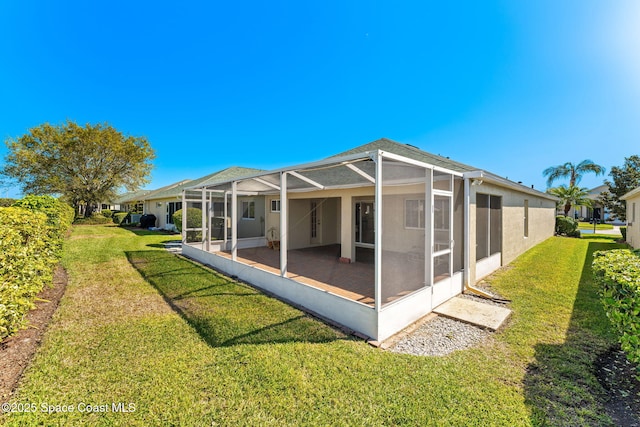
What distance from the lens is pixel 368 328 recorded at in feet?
13.3

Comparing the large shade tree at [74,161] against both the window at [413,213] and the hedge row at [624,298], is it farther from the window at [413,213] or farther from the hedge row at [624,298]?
the hedge row at [624,298]

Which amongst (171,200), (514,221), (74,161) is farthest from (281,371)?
(74,161)

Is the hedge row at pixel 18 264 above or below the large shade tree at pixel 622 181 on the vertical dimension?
below

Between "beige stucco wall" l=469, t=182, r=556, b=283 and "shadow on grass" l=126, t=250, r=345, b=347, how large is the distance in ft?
15.4

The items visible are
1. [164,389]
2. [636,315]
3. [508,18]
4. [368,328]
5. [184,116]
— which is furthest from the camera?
[184,116]

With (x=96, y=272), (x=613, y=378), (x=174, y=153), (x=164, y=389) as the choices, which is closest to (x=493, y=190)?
(x=613, y=378)

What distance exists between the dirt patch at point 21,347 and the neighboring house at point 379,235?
3760mm

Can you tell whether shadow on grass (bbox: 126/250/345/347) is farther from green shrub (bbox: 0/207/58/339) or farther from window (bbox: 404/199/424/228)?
window (bbox: 404/199/424/228)

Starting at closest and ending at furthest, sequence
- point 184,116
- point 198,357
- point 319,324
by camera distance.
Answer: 1. point 198,357
2. point 319,324
3. point 184,116

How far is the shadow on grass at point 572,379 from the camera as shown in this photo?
8.27 ft

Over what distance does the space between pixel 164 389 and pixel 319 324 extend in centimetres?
235

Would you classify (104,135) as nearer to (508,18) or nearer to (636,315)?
(508,18)

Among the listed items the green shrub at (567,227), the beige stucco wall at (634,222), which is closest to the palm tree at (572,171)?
the green shrub at (567,227)

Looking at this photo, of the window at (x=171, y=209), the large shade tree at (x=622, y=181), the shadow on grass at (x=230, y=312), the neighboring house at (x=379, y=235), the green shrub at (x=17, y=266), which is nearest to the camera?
the green shrub at (x=17, y=266)
